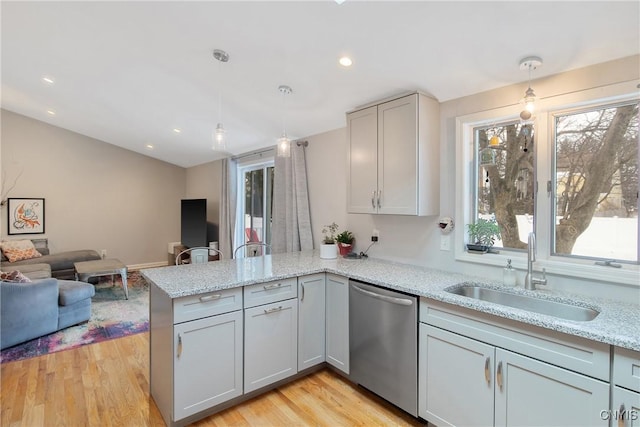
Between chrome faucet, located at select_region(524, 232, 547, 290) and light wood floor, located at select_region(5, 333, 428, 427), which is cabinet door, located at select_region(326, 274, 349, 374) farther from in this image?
chrome faucet, located at select_region(524, 232, 547, 290)

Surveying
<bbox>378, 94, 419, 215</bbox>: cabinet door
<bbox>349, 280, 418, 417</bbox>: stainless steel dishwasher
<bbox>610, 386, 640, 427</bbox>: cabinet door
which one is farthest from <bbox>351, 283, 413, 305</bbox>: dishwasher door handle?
<bbox>610, 386, 640, 427</bbox>: cabinet door

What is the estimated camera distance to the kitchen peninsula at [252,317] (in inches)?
71.6

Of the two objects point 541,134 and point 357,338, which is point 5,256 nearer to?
point 357,338

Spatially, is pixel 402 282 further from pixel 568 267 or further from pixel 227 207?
pixel 227 207

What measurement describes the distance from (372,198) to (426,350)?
1.26 meters

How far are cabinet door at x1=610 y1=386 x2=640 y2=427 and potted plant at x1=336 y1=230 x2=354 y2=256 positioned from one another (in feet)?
7.15

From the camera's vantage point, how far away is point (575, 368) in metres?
1.40

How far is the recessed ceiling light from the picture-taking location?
224 centimetres

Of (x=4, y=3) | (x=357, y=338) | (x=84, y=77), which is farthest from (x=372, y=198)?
(x=84, y=77)

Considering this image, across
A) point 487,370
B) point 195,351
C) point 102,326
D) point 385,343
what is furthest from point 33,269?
point 487,370

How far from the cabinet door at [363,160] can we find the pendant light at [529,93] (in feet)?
3.47

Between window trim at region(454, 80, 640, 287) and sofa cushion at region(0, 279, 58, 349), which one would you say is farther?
sofa cushion at region(0, 279, 58, 349)

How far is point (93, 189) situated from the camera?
659 centimetres

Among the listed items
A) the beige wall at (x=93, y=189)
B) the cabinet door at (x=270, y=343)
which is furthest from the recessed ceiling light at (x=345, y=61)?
the beige wall at (x=93, y=189)
